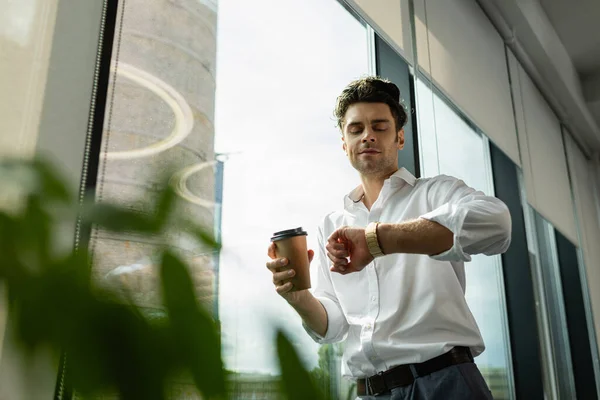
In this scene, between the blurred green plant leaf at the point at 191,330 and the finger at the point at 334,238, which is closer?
the blurred green plant leaf at the point at 191,330

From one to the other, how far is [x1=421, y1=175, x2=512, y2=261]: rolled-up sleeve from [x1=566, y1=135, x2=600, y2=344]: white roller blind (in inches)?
176

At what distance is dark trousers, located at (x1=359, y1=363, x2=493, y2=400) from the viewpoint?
51.4 inches

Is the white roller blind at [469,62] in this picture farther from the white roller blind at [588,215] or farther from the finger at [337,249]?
the white roller blind at [588,215]

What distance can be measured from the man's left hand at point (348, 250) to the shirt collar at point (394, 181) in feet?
1.40

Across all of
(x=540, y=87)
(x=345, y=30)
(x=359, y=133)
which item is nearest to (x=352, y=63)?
(x=345, y=30)

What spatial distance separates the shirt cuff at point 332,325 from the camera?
146 centimetres

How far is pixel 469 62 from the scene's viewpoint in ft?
10.9

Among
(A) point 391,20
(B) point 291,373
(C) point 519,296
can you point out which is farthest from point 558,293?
(B) point 291,373

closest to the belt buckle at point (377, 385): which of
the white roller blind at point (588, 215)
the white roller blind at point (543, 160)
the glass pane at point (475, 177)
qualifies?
the glass pane at point (475, 177)

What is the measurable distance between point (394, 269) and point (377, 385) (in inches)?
A: 11.5

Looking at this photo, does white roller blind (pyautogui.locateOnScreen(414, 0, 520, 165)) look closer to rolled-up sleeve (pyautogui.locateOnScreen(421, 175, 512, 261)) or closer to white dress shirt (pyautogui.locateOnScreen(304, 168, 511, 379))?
white dress shirt (pyautogui.locateOnScreen(304, 168, 511, 379))

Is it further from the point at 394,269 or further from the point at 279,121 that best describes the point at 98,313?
the point at 279,121

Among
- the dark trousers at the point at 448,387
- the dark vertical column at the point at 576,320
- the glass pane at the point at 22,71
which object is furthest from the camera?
the dark vertical column at the point at 576,320

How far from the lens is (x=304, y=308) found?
1379 millimetres
